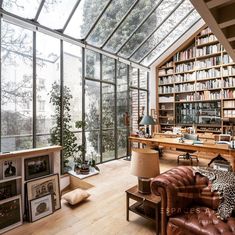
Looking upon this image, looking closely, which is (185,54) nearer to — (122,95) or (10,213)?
(122,95)

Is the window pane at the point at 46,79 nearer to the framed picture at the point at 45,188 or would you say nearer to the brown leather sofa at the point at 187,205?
the framed picture at the point at 45,188

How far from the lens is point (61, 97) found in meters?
4.21

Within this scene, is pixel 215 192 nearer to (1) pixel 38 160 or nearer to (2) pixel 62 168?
(1) pixel 38 160

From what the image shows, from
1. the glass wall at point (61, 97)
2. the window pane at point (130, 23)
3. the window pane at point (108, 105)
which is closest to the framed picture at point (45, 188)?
the glass wall at point (61, 97)

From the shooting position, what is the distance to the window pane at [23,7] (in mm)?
3334

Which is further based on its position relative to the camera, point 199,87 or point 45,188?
point 199,87

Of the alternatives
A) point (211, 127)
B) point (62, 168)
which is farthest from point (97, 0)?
point (211, 127)

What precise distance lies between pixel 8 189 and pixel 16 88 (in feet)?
5.97

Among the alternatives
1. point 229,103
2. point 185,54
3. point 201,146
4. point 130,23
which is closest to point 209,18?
point 201,146

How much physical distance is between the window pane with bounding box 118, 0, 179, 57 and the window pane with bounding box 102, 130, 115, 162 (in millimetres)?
2386

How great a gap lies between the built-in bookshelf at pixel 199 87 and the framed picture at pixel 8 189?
5.16 metres

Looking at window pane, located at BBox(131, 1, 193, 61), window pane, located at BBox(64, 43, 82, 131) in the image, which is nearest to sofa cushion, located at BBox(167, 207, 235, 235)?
window pane, located at BBox(64, 43, 82, 131)

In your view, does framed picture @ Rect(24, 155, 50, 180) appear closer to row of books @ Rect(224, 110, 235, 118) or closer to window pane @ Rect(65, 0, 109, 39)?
window pane @ Rect(65, 0, 109, 39)

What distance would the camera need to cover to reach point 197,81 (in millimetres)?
6258
